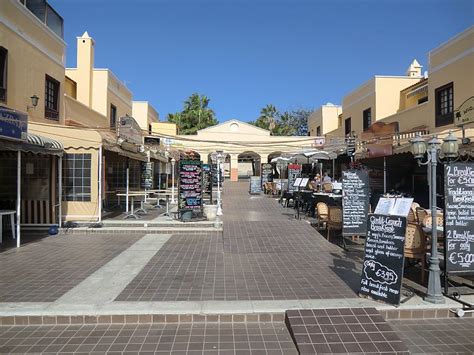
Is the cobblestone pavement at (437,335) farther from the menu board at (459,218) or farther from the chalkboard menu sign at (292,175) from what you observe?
the chalkboard menu sign at (292,175)

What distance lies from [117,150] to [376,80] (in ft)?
54.3

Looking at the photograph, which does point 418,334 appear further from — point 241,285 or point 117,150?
point 117,150

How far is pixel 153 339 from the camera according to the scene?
4.48 metres

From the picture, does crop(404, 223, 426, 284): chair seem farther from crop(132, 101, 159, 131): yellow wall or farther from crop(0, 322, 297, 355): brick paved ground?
crop(132, 101, 159, 131): yellow wall

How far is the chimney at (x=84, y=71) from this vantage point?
774 inches

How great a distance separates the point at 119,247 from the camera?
9398 millimetres

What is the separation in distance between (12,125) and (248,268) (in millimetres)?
5870

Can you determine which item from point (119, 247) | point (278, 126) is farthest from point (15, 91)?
point (278, 126)

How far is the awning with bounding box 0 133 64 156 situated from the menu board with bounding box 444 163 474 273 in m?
8.43

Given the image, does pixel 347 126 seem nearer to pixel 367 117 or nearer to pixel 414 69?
pixel 367 117

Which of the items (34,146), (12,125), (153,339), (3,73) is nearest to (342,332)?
(153,339)

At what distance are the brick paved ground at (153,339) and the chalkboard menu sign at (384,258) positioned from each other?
148 centimetres

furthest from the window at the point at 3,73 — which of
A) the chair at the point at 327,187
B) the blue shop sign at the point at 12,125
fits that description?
the chair at the point at 327,187

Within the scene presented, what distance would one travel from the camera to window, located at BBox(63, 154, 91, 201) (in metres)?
12.2
